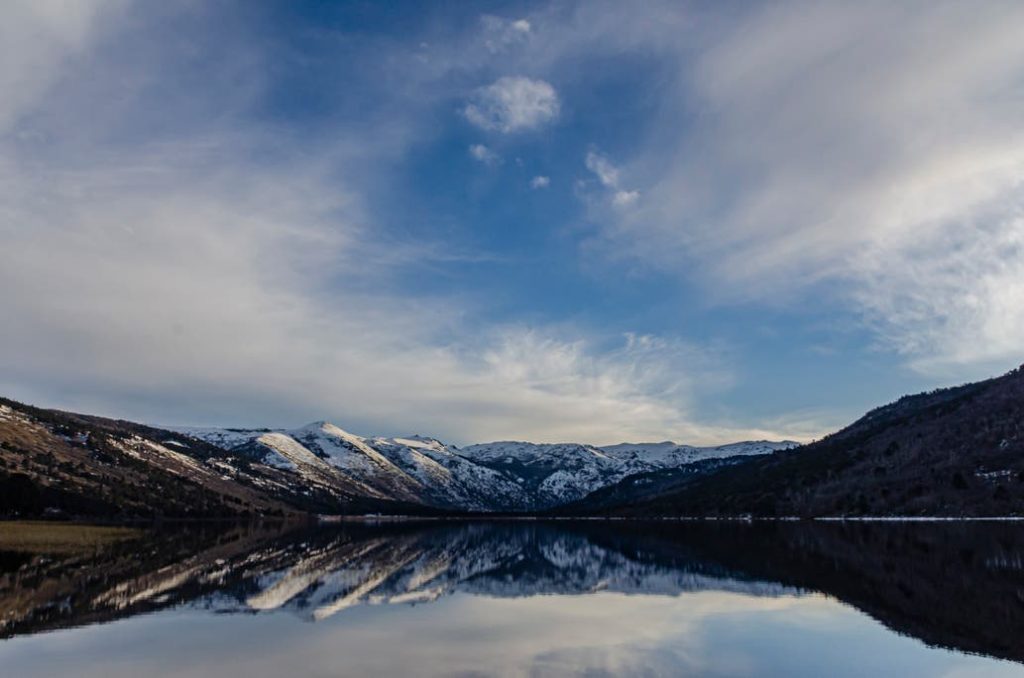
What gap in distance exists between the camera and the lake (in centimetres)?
→ 2694

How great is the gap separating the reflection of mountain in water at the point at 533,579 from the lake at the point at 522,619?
0.25 m

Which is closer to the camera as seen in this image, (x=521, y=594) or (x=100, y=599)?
(x=100, y=599)

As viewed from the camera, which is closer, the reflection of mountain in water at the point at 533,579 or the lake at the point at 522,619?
the lake at the point at 522,619

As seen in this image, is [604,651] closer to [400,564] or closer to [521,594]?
[521,594]

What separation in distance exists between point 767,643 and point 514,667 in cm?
1208

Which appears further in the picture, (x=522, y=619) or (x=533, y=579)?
(x=533, y=579)

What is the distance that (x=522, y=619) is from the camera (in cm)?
3866

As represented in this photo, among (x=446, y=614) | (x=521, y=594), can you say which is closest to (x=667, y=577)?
(x=521, y=594)

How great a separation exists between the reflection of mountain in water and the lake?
0.25m

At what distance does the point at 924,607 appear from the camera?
39.2 metres

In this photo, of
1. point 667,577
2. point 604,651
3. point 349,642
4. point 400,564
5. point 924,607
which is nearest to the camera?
point 604,651

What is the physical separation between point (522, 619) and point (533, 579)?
2320 centimetres

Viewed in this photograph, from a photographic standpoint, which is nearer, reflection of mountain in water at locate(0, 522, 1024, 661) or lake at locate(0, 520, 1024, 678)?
lake at locate(0, 520, 1024, 678)

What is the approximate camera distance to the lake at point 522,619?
88.4ft
